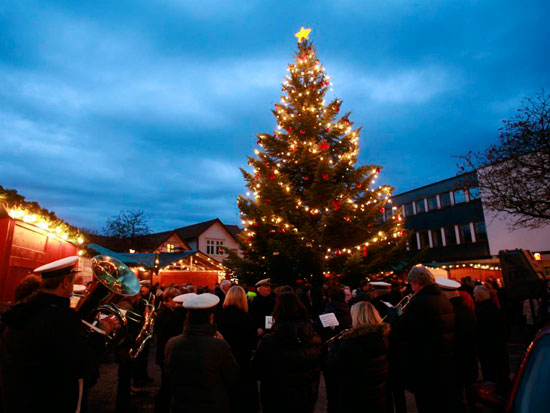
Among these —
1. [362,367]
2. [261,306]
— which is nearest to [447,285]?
[362,367]

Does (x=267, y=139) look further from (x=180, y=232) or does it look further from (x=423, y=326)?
(x=180, y=232)

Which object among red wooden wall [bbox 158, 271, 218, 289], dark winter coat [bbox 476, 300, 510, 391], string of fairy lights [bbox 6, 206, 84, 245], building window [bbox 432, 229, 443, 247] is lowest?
dark winter coat [bbox 476, 300, 510, 391]

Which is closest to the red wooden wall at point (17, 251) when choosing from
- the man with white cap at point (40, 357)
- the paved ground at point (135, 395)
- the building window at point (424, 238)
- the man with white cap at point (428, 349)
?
the paved ground at point (135, 395)

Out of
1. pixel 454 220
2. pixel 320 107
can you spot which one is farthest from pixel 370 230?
pixel 454 220

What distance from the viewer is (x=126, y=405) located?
5320mm

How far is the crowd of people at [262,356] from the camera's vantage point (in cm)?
239

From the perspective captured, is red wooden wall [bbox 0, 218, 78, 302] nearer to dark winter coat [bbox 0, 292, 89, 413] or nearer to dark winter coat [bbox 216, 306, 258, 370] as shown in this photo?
dark winter coat [bbox 216, 306, 258, 370]

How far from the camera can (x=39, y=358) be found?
236cm

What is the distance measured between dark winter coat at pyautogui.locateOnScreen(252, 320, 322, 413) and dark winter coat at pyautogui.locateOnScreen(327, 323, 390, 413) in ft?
1.08

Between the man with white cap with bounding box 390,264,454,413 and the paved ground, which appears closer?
the man with white cap with bounding box 390,264,454,413

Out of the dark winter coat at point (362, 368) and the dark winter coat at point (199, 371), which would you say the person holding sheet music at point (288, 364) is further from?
the dark winter coat at point (199, 371)

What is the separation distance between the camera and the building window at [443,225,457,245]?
30884 millimetres

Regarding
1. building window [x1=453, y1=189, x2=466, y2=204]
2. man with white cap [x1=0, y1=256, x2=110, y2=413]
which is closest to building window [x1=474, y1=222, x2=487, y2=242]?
building window [x1=453, y1=189, x2=466, y2=204]

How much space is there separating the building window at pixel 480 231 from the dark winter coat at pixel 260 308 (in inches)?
1096
